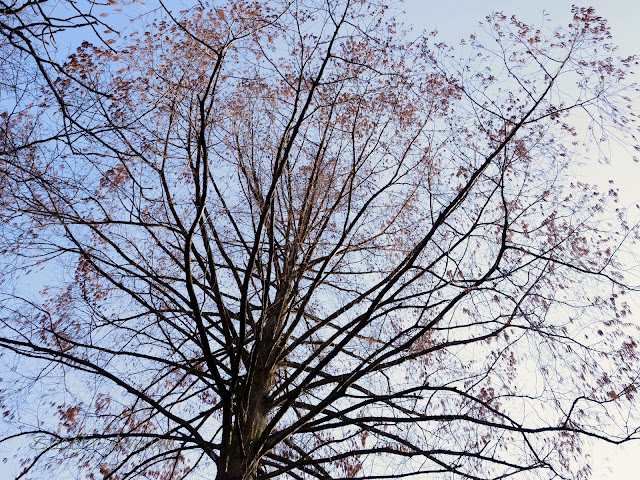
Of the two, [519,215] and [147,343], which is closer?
[519,215]

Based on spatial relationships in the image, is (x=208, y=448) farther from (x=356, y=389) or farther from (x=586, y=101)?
(x=586, y=101)

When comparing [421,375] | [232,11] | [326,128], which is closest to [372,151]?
[326,128]

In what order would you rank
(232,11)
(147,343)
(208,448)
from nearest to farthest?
(208,448) < (232,11) < (147,343)

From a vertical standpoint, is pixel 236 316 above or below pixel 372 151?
below

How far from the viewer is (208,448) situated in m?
4.04

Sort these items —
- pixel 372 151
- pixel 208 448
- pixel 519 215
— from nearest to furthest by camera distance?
pixel 208 448
pixel 519 215
pixel 372 151

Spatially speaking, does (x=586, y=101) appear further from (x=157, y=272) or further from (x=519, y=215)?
(x=157, y=272)

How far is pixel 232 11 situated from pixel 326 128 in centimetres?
176

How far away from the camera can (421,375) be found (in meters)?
5.51

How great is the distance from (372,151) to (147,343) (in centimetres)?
329

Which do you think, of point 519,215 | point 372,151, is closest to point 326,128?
point 372,151

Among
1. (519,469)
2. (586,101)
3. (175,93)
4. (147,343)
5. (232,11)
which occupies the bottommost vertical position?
(519,469)

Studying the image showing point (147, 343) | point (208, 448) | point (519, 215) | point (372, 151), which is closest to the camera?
point (208, 448)

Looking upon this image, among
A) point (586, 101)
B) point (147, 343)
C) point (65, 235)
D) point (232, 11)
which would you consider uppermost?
point (232, 11)
